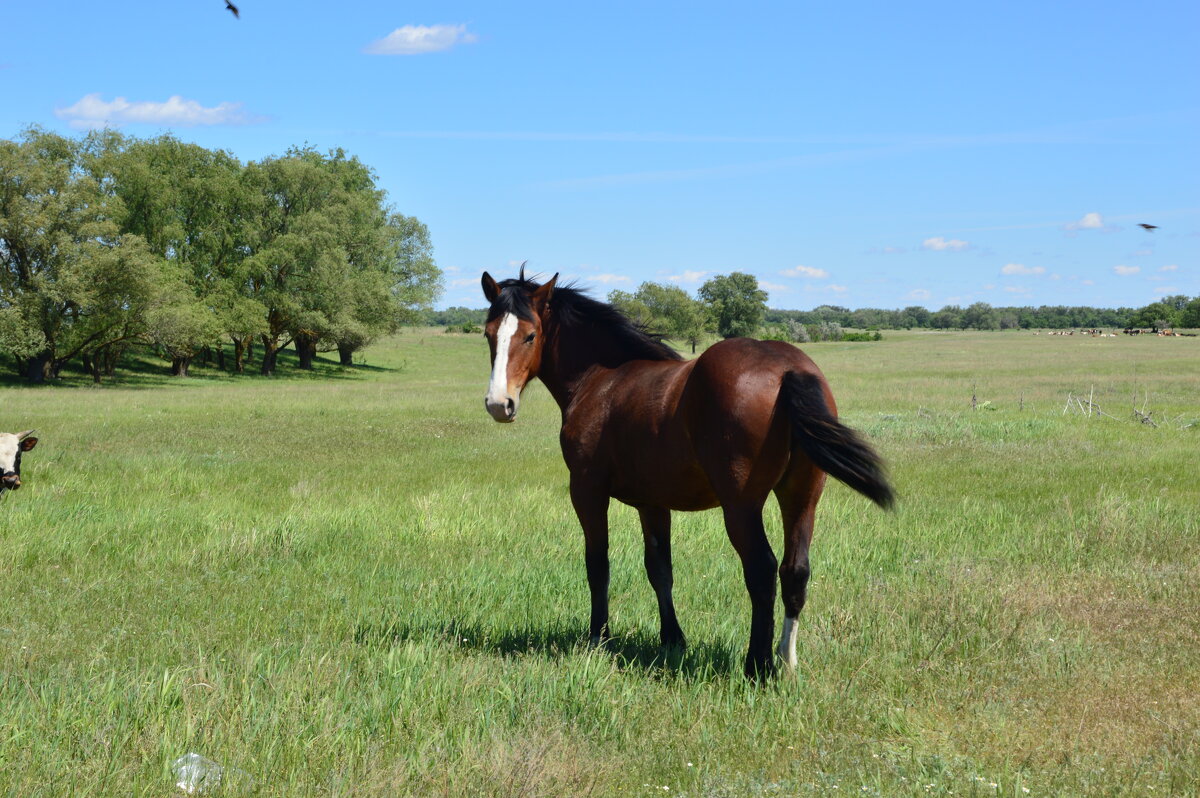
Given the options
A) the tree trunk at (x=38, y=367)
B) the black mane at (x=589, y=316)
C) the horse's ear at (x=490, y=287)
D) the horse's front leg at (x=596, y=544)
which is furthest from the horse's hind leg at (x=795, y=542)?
the tree trunk at (x=38, y=367)

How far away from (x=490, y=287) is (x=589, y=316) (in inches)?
31.0

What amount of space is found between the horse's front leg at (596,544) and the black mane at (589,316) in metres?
1.12

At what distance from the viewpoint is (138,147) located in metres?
51.4

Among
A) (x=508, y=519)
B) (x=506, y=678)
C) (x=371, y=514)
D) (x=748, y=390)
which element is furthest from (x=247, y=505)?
(x=748, y=390)

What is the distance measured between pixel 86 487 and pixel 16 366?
4066 cm

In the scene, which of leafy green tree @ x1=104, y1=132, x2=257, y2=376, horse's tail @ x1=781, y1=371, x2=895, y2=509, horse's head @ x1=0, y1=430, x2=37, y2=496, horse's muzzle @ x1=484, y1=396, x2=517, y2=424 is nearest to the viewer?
horse's tail @ x1=781, y1=371, x2=895, y2=509

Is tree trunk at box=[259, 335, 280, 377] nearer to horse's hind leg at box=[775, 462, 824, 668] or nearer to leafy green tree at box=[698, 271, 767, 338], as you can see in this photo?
leafy green tree at box=[698, 271, 767, 338]

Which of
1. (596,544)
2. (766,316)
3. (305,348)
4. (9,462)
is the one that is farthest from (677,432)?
(766,316)

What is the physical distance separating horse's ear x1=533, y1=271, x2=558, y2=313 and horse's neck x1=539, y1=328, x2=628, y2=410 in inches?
9.7

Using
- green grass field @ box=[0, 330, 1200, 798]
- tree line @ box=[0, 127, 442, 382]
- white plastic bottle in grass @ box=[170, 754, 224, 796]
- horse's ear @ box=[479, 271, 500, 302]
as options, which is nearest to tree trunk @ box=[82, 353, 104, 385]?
tree line @ box=[0, 127, 442, 382]

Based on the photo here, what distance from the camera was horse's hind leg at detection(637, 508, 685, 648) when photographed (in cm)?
618

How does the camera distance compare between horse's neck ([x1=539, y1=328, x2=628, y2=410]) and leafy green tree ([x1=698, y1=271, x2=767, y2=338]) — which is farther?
leafy green tree ([x1=698, y1=271, x2=767, y2=338])

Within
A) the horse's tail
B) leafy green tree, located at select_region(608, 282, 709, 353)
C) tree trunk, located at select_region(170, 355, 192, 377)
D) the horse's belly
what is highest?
leafy green tree, located at select_region(608, 282, 709, 353)

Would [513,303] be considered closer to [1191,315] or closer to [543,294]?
[543,294]
